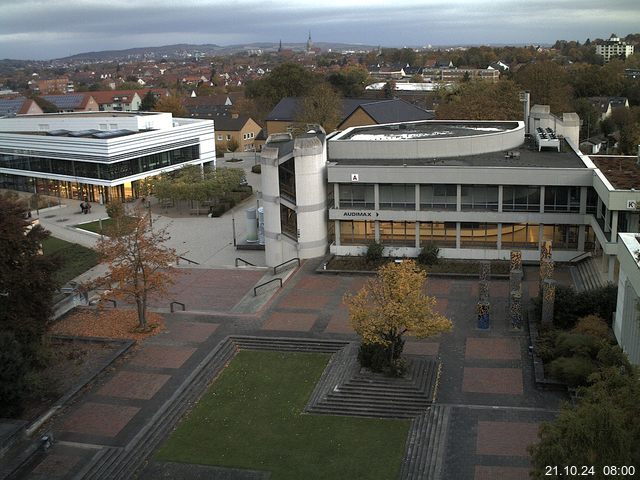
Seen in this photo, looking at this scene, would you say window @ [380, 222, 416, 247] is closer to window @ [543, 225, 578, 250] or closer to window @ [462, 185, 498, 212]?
window @ [462, 185, 498, 212]

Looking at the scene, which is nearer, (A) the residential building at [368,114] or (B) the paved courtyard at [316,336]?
(B) the paved courtyard at [316,336]

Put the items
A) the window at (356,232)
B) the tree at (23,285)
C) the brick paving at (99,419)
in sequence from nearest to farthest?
the brick paving at (99,419) → the tree at (23,285) → the window at (356,232)

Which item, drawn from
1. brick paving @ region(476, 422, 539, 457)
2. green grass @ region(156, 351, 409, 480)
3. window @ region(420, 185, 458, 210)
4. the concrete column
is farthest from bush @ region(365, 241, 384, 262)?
brick paving @ region(476, 422, 539, 457)

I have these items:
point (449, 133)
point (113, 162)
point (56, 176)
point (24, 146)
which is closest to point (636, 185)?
point (449, 133)

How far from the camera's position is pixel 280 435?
75.1ft

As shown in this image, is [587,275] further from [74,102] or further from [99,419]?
[74,102]

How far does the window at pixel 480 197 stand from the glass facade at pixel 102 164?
34784 millimetres

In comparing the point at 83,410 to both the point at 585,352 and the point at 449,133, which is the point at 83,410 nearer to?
the point at 585,352

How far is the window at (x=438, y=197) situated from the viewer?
3959 cm

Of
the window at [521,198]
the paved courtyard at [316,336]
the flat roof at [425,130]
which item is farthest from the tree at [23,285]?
the window at [521,198]

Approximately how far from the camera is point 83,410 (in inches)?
975

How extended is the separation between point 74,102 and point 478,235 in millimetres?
121981

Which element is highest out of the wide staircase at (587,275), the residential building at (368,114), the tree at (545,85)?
the tree at (545,85)

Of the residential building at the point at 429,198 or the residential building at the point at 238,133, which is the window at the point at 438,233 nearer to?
the residential building at the point at 429,198
